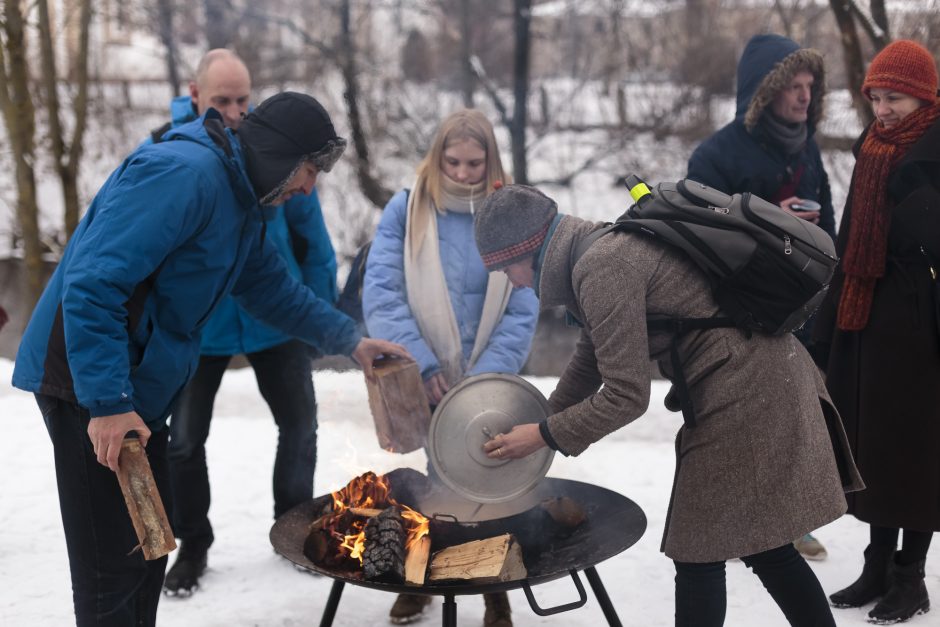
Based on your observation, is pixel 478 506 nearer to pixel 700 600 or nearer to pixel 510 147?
pixel 700 600

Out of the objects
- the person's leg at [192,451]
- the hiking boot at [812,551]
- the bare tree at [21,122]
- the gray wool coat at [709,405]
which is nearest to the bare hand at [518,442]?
the gray wool coat at [709,405]

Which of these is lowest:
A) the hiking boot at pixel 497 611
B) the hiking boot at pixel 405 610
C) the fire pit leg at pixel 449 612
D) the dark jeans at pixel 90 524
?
the hiking boot at pixel 405 610

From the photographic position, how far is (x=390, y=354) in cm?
347

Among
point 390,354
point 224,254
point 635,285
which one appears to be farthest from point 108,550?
point 635,285

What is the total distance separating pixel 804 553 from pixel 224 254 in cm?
289

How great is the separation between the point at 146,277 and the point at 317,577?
2.04m

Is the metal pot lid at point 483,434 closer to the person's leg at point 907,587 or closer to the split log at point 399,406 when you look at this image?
the split log at point 399,406

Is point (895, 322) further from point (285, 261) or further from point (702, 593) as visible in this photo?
point (285, 261)

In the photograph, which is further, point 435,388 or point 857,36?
point 857,36

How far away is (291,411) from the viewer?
423 centimetres

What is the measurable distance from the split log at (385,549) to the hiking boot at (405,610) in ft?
2.39

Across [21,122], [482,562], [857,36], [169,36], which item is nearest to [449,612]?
[482,562]

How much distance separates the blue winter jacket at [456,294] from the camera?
3707mm

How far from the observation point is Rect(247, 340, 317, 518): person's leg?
4180 millimetres
